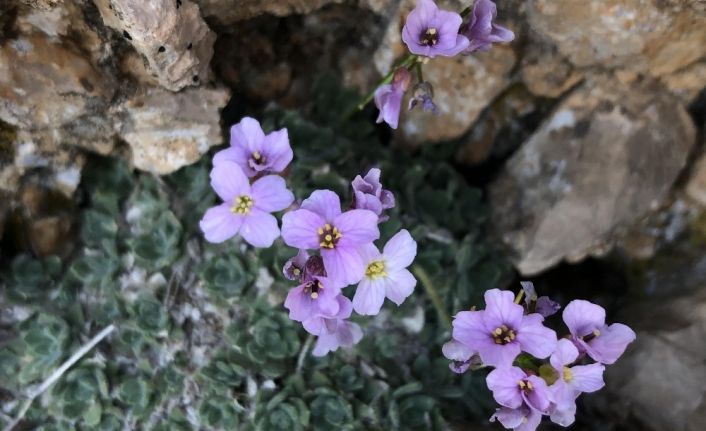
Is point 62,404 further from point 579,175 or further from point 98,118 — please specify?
point 579,175

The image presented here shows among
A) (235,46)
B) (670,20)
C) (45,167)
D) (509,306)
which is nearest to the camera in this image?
(509,306)

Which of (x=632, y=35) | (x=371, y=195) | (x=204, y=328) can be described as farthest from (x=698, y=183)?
(x=204, y=328)

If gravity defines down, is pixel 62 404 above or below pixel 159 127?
below

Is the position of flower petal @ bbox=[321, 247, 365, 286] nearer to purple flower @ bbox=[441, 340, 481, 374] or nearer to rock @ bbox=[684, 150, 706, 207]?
purple flower @ bbox=[441, 340, 481, 374]

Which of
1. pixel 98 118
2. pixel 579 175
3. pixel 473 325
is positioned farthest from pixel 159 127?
pixel 579 175

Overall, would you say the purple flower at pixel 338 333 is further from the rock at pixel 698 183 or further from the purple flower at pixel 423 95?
the rock at pixel 698 183

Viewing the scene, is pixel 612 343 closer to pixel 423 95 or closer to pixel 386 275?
pixel 386 275
